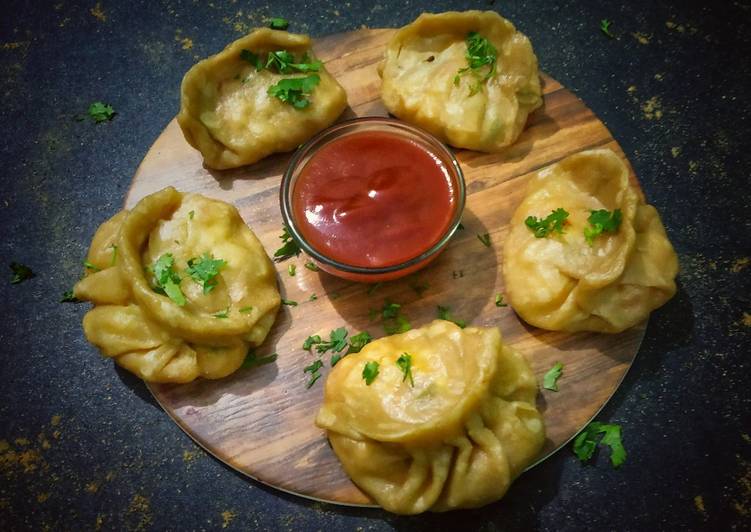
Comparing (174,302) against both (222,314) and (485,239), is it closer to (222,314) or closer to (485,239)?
(222,314)

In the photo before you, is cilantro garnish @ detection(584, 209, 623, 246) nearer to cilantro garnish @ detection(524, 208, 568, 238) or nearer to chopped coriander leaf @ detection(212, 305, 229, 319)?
cilantro garnish @ detection(524, 208, 568, 238)

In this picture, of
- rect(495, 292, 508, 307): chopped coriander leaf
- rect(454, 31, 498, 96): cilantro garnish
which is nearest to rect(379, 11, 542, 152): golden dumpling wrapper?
rect(454, 31, 498, 96): cilantro garnish

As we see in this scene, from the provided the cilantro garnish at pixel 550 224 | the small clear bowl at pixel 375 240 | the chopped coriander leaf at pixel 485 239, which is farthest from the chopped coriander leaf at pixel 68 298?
the cilantro garnish at pixel 550 224

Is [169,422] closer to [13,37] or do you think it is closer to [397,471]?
[397,471]

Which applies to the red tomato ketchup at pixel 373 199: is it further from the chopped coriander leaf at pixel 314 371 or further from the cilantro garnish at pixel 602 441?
the cilantro garnish at pixel 602 441

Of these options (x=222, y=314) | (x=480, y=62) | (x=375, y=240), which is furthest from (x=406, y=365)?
(x=480, y=62)

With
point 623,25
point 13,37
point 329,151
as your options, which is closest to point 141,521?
point 329,151
